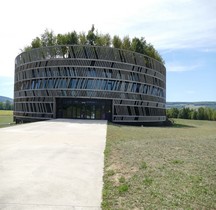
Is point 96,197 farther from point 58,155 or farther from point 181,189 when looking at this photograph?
point 58,155

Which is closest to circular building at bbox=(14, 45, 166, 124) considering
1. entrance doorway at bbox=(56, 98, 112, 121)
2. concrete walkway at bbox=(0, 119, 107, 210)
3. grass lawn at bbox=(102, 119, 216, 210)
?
entrance doorway at bbox=(56, 98, 112, 121)

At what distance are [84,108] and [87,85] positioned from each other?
162 inches

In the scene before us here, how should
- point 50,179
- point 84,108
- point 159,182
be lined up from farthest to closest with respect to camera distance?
1. point 84,108
2. point 50,179
3. point 159,182

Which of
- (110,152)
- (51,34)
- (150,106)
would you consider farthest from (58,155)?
(51,34)

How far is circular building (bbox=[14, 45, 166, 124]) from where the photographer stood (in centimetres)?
3975

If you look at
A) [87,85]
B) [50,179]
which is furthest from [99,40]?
[50,179]

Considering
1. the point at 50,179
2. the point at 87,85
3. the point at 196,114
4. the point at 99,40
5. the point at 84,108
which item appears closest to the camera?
the point at 50,179

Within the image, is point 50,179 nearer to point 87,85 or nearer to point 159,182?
point 159,182

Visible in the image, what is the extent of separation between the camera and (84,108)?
41781mm

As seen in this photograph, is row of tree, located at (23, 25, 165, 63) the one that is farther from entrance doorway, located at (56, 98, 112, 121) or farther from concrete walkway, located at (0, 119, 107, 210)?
concrete walkway, located at (0, 119, 107, 210)

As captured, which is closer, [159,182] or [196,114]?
[159,182]

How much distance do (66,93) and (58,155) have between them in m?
29.8

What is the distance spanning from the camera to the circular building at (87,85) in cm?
3975

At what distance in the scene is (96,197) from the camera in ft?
19.6
